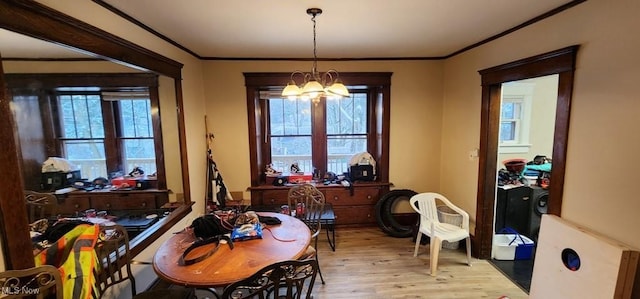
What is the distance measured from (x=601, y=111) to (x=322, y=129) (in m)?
2.95

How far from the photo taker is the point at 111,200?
2.53 m

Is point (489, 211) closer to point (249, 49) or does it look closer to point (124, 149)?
point (249, 49)

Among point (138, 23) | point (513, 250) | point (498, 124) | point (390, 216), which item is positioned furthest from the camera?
point (390, 216)

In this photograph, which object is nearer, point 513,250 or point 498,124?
point 498,124

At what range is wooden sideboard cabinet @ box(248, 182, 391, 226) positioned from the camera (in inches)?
156

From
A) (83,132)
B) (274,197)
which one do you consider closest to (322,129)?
(274,197)

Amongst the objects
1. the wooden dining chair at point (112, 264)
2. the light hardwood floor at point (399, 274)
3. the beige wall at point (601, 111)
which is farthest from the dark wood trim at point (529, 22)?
the wooden dining chair at point (112, 264)

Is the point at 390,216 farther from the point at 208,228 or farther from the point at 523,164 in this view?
the point at 208,228

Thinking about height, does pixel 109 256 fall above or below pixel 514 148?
below

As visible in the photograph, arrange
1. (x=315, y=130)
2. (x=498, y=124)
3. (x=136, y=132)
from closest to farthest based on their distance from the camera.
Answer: (x=136, y=132)
(x=498, y=124)
(x=315, y=130)

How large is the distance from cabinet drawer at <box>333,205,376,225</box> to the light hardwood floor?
46 cm

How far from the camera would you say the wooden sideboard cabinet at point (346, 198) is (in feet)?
13.0

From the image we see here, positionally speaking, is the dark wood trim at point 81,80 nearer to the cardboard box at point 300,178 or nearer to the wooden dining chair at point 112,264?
the wooden dining chair at point 112,264

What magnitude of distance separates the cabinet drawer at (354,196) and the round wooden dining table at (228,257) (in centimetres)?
163
